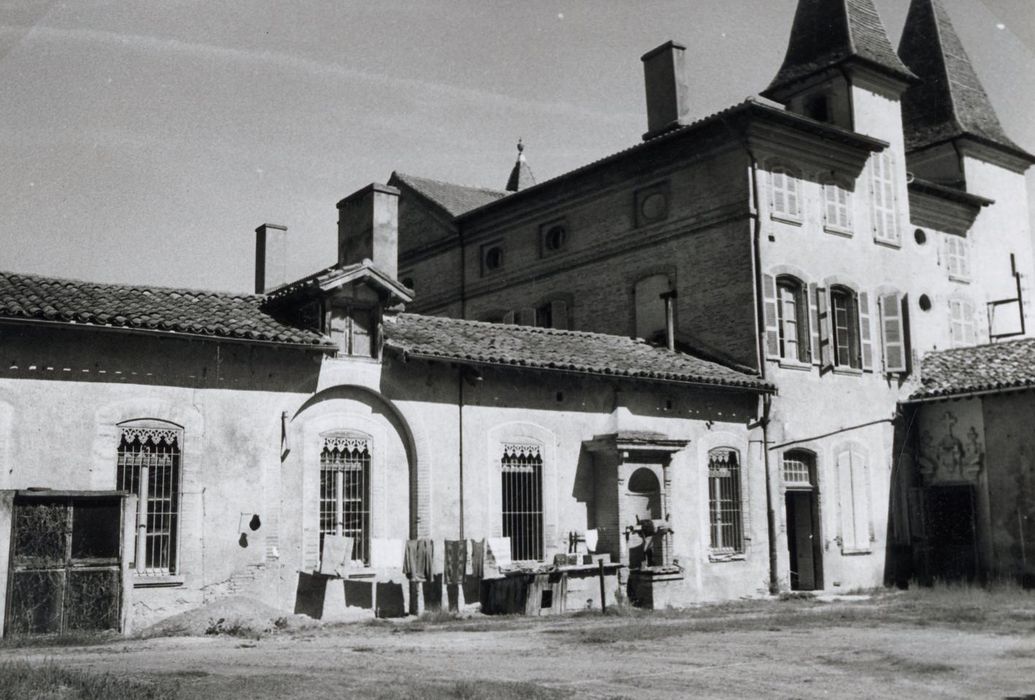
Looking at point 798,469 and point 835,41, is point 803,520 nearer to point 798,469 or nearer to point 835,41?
point 798,469

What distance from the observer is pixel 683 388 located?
20156 mm

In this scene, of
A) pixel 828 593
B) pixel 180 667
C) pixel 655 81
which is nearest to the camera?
pixel 180 667

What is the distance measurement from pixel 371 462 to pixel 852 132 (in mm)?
13747

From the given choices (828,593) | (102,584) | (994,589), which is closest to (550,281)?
(828,593)

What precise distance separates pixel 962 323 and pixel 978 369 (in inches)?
265

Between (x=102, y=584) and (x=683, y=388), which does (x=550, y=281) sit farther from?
(x=102, y=584)

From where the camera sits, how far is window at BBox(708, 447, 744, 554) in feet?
66.2

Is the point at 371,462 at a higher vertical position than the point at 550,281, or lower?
lower

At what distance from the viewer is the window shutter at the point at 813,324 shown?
72.9ft

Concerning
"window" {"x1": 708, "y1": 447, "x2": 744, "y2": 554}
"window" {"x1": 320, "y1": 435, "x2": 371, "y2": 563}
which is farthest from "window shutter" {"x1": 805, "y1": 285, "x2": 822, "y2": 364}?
"window" {"x1": 320, "y1": 435, "x2": 371, "y2": 563}

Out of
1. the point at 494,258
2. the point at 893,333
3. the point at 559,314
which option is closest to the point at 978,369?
the point at 893,333

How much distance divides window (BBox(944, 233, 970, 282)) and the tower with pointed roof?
396mm

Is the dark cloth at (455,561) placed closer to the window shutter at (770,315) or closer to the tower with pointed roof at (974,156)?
the window shutter at (770,315)

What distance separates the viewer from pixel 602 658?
38.3ft
